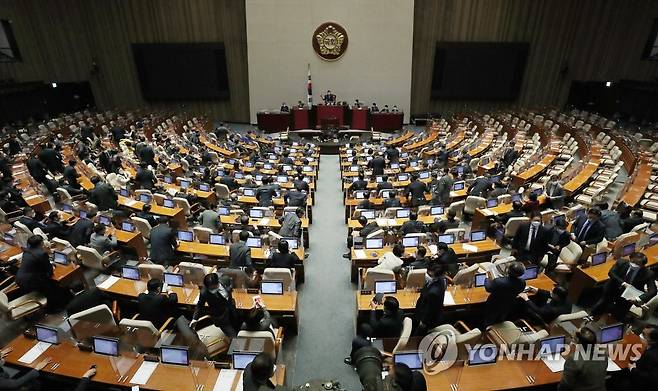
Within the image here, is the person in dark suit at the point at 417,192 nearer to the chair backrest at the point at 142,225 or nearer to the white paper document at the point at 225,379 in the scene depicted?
the chair backrest at the point at 142,225

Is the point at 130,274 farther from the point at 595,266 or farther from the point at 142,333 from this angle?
the point at 595,266

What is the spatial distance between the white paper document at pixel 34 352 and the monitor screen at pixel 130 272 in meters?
1.71

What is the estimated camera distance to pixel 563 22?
2212 centimetres

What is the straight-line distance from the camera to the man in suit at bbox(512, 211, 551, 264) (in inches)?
281

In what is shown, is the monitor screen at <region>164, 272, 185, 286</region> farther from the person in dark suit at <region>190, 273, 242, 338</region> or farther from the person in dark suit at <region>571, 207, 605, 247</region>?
the person in dark suit at <region>571, 207, 605, 247</region>

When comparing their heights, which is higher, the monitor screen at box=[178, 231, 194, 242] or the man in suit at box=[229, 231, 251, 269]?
the man in suit at box=[229, 231, 251, 269]

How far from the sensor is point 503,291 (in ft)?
16.9

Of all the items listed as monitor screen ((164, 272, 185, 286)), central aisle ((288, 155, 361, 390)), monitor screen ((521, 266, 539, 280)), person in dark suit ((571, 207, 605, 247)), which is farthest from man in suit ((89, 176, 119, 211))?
person in dark suit ((571, 207, 605, 247))

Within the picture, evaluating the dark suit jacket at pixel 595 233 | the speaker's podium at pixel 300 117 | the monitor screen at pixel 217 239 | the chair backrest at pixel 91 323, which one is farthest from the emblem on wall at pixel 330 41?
the chair backrest at pixel 91 323

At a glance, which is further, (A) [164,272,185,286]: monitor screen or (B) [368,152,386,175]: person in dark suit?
(B) [368,152,386,175]: person in dark suit

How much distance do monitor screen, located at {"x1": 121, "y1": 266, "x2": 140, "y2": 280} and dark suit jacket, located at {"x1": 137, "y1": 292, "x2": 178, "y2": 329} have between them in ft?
3.75

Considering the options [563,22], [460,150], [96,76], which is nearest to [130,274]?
[460,150]

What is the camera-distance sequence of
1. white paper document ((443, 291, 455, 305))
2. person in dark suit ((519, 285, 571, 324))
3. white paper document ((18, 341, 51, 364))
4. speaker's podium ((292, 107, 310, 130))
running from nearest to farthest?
white paper document ((18, 341, 51, 364)) < person in dark suit ((519, 285, 571, 324)) < white paper document ((443, 291, 455, 305)) < speaker's podium ((292, 107, 310, 130))

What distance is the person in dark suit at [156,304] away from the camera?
5321 mm
